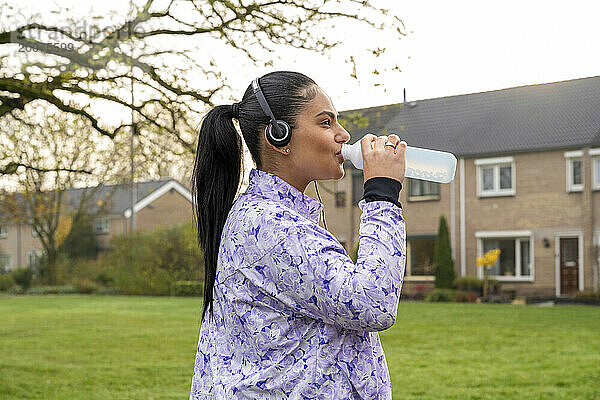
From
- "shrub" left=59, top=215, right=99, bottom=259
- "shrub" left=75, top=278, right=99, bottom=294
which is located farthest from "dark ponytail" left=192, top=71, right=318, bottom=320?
"shrub" left=59, top=215, right=99, bottom=259

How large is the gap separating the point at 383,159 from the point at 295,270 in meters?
0.28

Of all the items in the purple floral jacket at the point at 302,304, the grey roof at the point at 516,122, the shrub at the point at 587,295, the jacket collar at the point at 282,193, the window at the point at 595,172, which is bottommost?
the shrub at the point at 587,295

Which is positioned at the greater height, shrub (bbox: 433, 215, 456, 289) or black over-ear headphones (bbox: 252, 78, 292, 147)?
black over-ear headphones (bbox: 252, 78, 292, 147)

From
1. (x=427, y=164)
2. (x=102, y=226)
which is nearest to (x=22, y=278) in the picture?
(x=102, y=226)

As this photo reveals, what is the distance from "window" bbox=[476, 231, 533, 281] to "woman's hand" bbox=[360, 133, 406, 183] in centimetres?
2187

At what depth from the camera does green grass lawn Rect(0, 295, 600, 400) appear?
24.4 feet

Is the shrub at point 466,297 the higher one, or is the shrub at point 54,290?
the shrub at point 466,297

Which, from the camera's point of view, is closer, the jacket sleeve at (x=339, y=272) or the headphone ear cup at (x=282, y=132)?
the jacket sleeve at (x=339, y=272)

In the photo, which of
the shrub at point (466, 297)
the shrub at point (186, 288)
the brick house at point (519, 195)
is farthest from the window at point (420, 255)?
the shrub at point (186, 288)

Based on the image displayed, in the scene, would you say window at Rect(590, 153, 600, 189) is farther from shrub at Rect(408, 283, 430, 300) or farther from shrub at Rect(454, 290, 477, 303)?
shrub at Rect(408, 283, 430, 300)

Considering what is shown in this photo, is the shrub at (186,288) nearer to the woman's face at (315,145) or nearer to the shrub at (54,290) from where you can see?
the shrub at (54,290)

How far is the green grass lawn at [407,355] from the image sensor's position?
7.43m

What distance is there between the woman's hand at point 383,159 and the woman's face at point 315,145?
0.07 m

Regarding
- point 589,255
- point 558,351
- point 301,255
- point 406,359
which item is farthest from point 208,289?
point 589,255
